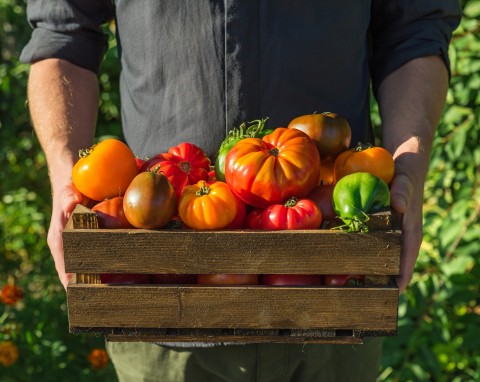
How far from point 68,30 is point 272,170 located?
0.79m

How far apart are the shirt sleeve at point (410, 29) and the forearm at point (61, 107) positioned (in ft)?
2.44

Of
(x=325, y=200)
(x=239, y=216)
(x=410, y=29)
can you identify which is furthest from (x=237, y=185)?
(x=410, y=29)

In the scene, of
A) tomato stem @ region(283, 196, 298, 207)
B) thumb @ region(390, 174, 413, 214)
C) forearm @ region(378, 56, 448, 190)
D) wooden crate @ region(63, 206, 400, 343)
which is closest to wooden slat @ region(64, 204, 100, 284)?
wooden crate @ region(63, 206, 400, 343)

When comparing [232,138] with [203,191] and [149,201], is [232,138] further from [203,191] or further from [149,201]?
[149,201]

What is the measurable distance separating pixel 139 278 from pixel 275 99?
57 cm

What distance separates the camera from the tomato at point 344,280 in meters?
1.40

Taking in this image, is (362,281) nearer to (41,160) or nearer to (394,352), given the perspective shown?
(394,352)

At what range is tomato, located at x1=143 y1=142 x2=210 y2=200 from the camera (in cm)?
148

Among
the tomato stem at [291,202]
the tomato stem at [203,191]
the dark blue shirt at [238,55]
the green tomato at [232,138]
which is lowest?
the tomato stem at [291,202]

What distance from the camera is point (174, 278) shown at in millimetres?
1431


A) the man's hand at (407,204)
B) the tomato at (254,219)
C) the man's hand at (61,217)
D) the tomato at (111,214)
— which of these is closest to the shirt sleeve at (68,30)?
the man's hand at (61,217)

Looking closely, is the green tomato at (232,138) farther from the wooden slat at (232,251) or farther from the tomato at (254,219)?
the wooden slat at (232,251)

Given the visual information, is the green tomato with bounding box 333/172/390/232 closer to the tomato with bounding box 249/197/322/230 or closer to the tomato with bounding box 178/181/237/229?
the tomato with bounding box 249/197/322/230

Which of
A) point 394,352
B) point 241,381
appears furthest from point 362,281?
→ point 394,352
